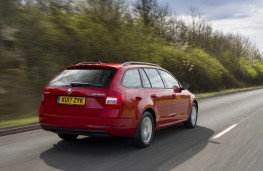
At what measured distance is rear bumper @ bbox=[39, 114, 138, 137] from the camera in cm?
686

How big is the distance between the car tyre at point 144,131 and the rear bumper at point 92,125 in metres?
0.17

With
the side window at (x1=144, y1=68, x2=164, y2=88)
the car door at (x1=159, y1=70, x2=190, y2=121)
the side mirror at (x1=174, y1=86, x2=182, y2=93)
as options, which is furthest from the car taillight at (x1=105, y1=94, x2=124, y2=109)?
the side mirror at (x1=174, y1=86, x2=182, y2=93)

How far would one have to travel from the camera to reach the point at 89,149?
7.38m

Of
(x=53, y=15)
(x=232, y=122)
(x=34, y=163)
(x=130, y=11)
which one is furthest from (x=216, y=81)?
(x=34, y=163)

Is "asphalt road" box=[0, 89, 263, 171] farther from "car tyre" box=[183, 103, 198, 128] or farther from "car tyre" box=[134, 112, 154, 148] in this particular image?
"car tyre" box=[183, 103, 198, 128]

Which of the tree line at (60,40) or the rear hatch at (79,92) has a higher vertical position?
the tree line at (60,40)

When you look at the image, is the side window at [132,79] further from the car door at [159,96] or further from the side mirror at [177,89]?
the side mirror at [177,89]

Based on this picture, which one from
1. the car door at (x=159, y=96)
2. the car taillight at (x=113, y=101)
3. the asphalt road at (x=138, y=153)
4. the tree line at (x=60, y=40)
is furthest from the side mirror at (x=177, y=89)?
the tree line at (x=60, y=40)

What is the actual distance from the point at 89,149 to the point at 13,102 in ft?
20.0

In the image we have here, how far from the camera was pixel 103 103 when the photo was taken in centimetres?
691

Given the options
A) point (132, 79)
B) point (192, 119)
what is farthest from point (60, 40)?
point (132, 79)

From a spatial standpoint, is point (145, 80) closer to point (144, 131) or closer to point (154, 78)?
point (154, 78)

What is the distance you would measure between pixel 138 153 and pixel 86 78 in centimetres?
162

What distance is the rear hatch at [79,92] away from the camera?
6.93 m
